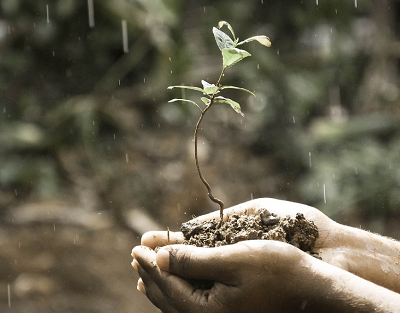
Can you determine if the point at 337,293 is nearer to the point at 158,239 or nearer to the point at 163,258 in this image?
the point at 163,258

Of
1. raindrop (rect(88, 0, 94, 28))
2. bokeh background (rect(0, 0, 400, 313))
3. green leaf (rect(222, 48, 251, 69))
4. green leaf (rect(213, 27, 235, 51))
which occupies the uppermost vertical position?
raindrop (rect(88, 0, 94, 28))

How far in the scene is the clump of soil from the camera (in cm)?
136

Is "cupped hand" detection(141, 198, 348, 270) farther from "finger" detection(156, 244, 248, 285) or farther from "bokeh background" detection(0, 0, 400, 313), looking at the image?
"bokeh background" detection(0, 0, 400, 313)

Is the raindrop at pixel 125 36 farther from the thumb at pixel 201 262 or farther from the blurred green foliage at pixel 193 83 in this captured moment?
the thumb at pixel 201 262

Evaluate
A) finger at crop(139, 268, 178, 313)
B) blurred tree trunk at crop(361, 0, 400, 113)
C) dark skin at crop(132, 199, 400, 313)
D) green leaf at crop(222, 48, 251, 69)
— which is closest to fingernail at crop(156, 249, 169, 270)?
dark skin at crop(132, 199, 400, 313)

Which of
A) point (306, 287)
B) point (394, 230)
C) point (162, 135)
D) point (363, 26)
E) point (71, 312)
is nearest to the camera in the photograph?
point (306, 287)

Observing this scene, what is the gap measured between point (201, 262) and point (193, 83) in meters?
3.77

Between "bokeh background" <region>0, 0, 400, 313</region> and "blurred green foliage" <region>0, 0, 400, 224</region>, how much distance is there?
0.04 ft

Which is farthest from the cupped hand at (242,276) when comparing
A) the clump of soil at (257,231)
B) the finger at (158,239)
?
the finger at (158,239)

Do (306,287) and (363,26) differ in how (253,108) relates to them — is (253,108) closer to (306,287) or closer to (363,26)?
(363,26)

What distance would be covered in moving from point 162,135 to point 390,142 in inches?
93.0

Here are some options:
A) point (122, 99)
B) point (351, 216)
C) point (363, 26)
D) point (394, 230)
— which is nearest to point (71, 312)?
point (122, 99)

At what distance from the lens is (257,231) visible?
1364mm

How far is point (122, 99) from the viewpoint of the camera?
4.79 m
